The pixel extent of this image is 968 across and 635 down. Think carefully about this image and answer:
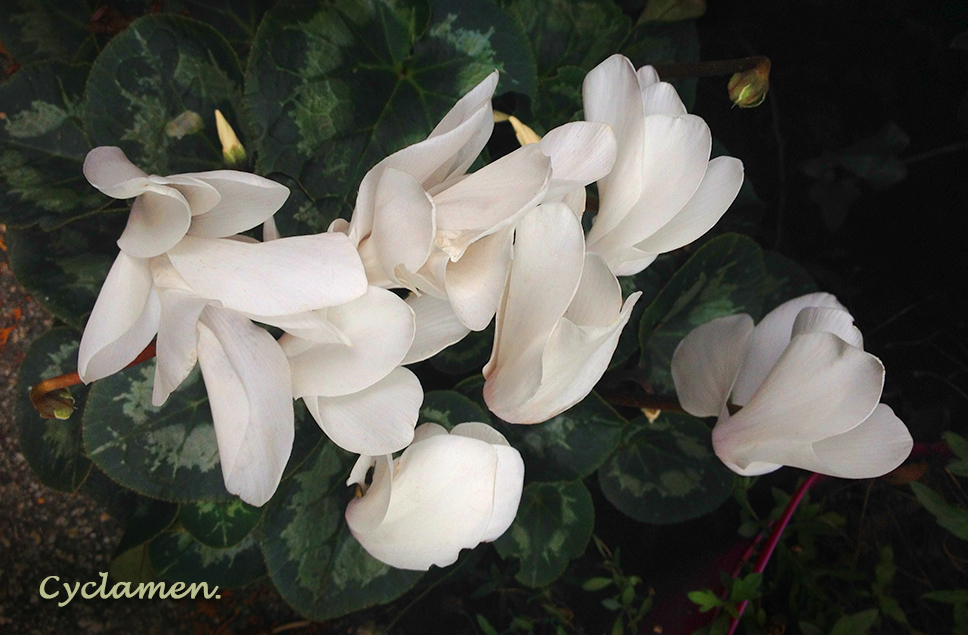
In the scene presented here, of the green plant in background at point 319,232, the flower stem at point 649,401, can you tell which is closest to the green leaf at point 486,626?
the green plant in background at point 319,232

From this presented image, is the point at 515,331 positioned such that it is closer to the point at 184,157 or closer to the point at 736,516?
the point at 184,157

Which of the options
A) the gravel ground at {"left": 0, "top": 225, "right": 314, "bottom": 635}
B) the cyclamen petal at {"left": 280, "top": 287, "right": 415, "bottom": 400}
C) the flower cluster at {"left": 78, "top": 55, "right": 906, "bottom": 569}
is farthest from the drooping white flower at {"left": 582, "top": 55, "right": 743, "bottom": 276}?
the gravel ground at {"left": 0, "top": 225, "right": 314, "bottom": 635}

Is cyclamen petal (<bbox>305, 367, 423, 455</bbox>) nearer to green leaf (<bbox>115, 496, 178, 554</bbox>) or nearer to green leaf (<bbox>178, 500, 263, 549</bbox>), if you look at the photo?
green leaf (<bbox>178, 500, 263, 549</bbox>)

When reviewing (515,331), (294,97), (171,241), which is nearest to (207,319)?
(171,241)

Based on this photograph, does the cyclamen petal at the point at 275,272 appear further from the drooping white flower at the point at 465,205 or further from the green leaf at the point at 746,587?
the green leaf at the point at 746,587

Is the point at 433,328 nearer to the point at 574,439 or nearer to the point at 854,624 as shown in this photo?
the point at 574,439
